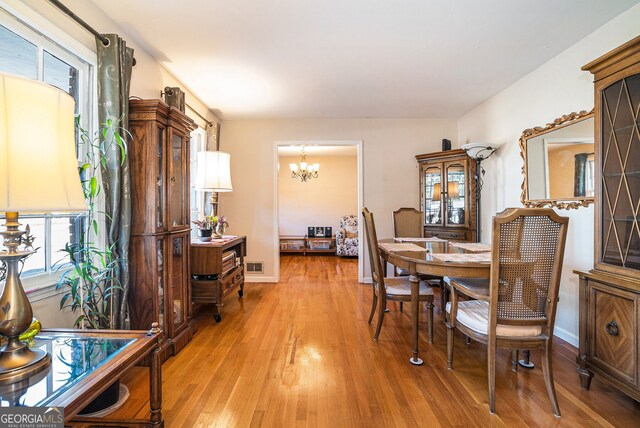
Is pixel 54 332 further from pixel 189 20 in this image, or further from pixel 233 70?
pixel 233 70

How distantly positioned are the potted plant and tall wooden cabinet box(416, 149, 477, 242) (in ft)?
12.2

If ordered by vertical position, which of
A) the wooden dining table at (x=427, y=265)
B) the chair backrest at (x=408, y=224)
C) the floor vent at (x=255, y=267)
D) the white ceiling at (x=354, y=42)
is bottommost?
the floor vent at (x=255, y=267)

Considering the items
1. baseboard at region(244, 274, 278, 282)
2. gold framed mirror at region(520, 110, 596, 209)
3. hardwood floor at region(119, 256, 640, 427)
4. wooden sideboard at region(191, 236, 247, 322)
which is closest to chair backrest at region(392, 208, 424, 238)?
gold framed mirror at region(520, 110, 596, 209)

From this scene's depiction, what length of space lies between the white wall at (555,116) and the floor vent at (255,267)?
10.6 ft

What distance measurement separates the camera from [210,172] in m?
3.00

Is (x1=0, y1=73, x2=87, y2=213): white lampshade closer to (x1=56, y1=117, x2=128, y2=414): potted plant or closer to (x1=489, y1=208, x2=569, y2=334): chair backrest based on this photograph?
(x1=56, y1=117, x2=128, y2=414): potted plant

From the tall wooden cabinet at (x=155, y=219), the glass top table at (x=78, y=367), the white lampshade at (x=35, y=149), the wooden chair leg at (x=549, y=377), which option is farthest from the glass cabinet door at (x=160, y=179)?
the wooden chair leg at (x=549, y=377)

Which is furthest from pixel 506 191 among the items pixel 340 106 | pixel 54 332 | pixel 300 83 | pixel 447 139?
pixel 54 332

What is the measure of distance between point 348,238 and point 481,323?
492 cm

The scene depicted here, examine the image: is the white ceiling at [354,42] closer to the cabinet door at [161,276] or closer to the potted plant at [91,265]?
the potted plant at [91,265]

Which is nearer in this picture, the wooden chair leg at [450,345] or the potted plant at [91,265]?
the potted plant at [91,265]

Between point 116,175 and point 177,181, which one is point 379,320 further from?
point 116,175

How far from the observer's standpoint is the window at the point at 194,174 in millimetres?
3672

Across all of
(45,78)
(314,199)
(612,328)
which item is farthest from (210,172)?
(314,199)
